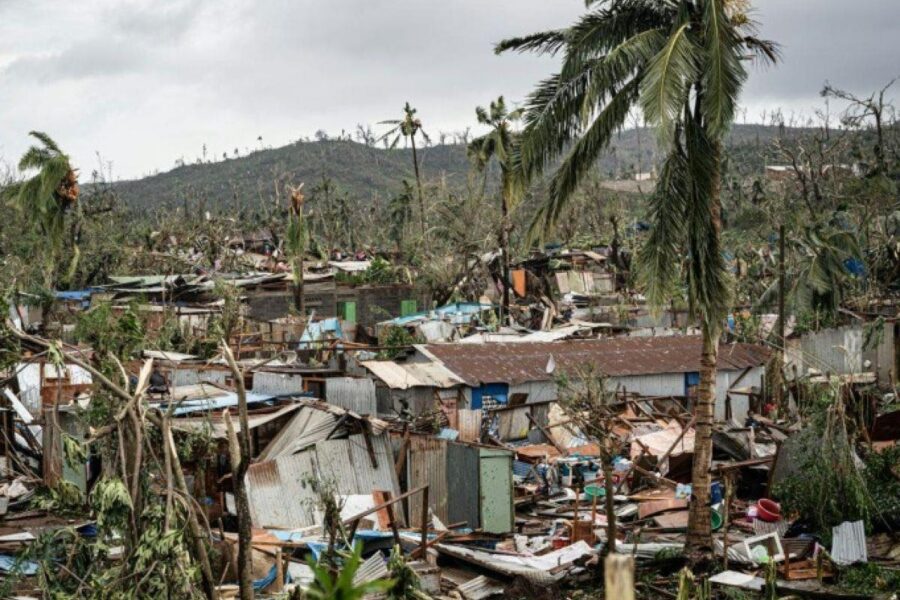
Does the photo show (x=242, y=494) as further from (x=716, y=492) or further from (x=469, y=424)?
(x=469, y=424)

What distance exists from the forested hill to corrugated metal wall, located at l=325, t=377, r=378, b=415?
6432 centimetres

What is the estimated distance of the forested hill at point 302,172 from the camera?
291ft

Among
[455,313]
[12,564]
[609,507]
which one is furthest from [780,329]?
[12,564]

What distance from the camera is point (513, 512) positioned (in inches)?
619

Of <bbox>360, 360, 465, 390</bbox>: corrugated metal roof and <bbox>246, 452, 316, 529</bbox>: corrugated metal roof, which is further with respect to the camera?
<bbox>360, 360, 465, 390</bbox>: corrugated metal roof

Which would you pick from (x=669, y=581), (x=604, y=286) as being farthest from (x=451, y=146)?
(x=669, y=581)

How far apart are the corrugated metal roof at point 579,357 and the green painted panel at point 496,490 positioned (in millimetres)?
6066

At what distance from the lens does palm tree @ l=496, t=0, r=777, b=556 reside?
1170 centimetres

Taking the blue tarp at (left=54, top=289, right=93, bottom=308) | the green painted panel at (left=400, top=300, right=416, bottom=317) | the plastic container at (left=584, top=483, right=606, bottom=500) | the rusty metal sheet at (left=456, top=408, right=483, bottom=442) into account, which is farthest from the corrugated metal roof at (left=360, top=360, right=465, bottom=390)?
the green painted panel at (left=400, top=300, right=416, bottom=317)

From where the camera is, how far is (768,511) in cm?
1517

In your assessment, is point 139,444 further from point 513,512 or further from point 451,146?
point 451,146

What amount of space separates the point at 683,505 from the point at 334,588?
13597 mm

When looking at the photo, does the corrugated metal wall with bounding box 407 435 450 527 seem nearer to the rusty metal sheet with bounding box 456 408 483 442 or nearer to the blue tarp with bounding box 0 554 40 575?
the rusty metal sheet with bounding box 456 408 483 442

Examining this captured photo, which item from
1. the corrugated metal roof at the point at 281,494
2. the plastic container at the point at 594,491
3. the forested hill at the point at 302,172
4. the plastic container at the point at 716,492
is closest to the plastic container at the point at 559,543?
the plastic container at the point at 594,491
